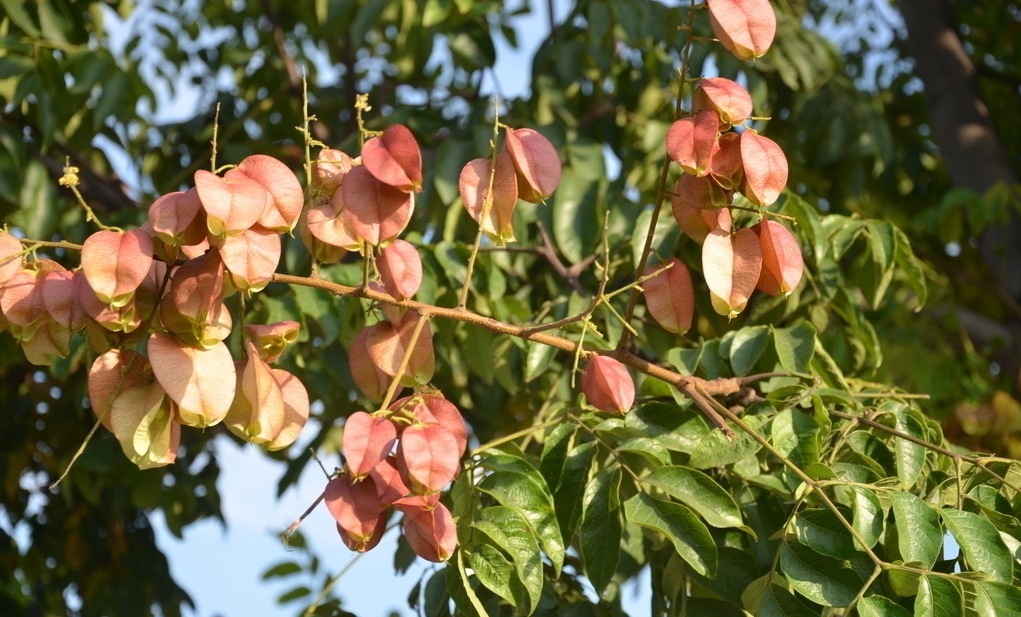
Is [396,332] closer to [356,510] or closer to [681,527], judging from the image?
[356,510]

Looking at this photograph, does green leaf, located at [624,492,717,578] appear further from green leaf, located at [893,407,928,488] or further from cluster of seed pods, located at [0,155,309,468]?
cluster of seed pods, located at [0,155,309,468]

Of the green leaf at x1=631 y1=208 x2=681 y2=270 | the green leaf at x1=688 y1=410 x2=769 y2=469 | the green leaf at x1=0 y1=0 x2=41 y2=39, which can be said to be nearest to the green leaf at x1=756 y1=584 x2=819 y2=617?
the green leaf at x1=688 y1=410 x2=769 y2=469

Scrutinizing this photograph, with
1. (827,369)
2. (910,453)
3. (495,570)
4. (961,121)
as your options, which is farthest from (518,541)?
(961,121)

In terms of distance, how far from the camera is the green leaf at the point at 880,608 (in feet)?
3.54

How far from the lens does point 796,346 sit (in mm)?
1532

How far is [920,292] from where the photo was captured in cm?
181

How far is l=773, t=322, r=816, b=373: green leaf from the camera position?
151 centimetres

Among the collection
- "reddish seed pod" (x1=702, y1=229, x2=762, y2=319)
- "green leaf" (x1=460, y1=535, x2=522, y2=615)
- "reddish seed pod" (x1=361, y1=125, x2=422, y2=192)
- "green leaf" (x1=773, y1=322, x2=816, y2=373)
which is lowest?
"green leaf" (x1=773, y1=322, x2=816, y2=373)

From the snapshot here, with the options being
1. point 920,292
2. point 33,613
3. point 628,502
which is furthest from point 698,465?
point 33,613

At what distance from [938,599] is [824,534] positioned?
13 cm

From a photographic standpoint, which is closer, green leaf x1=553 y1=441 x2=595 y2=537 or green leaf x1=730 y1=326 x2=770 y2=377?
green leaf x1=553 y1=441 x2=595 y2=537

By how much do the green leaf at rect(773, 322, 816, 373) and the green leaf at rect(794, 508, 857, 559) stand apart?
0.33 m

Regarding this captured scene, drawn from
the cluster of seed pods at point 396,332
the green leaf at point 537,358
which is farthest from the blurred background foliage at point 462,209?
the cluster of seed pods at point 396,332

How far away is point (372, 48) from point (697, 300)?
81.4 inches
